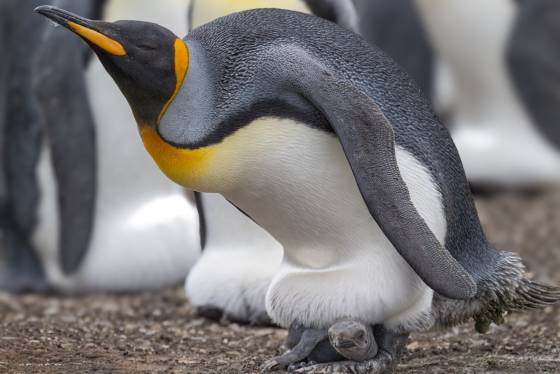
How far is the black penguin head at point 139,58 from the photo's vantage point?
294 centimetres

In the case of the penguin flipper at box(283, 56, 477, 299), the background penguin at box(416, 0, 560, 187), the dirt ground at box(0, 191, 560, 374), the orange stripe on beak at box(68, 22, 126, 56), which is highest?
the background penguin at box(416, 0, 560, 187)

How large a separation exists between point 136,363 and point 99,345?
34 centimetres

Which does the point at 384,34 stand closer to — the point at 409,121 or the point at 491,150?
the point at 491,150

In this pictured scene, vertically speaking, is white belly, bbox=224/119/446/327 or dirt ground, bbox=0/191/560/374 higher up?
white belly, bbox=224/119/446/327

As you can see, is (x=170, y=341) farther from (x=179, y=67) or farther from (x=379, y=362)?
(x=179, y=67)

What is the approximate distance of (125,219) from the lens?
5.14 metres

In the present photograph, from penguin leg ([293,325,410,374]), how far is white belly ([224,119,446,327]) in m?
0.06

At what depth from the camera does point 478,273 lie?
10.5ft

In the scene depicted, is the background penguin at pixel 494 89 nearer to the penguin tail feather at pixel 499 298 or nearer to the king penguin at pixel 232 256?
the king penguin at pixel 232 256

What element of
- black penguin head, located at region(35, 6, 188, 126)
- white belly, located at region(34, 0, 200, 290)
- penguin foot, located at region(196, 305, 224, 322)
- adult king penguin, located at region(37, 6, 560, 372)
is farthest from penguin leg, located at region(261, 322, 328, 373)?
white belly, located at region(34, 0, 200, 290)

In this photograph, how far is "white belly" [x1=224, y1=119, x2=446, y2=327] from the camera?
9.84 feet

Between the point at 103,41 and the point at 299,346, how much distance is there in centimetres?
89

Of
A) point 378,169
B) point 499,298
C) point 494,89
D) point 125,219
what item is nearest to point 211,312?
point 125,219

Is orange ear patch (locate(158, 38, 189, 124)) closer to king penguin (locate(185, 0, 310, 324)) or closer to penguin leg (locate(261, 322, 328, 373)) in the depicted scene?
penguin leg (locate(261, 322, 328, 373))
